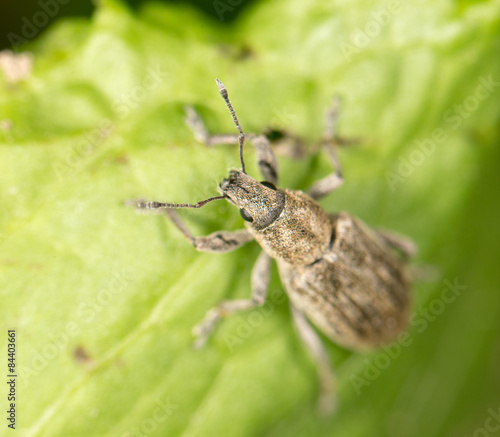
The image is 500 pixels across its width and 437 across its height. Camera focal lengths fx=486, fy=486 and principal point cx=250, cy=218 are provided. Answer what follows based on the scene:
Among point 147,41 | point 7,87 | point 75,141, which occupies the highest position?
point 147,41

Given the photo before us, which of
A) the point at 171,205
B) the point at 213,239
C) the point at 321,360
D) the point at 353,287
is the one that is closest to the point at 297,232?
the point at 213,239

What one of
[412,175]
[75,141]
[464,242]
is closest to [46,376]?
[75,141]

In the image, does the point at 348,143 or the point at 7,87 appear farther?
the point at 348,143

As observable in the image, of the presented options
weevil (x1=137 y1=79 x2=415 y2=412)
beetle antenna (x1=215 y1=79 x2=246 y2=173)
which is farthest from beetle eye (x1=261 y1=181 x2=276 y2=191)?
beetle antenna (x1=215 y1=79 x2=246 y2=173)

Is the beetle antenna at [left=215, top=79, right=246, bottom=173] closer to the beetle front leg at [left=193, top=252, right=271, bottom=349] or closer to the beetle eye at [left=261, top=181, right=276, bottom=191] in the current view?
the beetle eye at [left=261, top=181, right=276, bottom=191]

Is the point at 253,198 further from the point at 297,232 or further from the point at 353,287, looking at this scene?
the point at 353,287

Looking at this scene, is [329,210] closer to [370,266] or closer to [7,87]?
[370,266]
